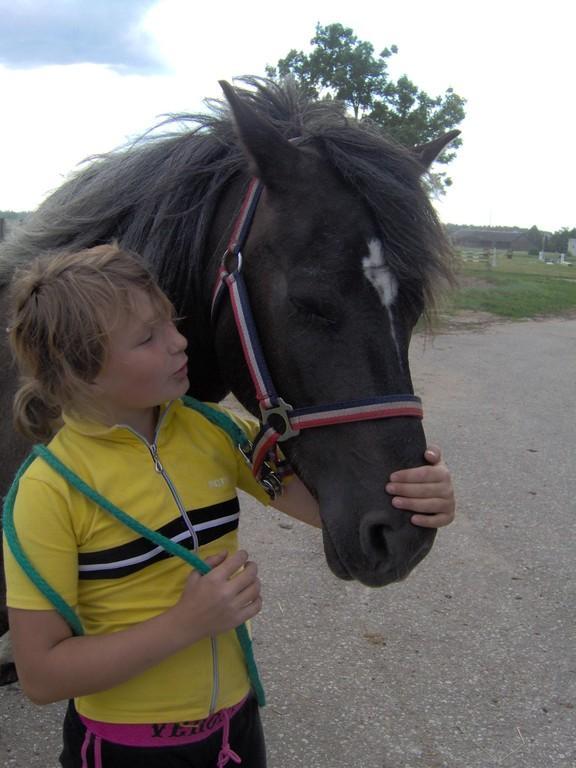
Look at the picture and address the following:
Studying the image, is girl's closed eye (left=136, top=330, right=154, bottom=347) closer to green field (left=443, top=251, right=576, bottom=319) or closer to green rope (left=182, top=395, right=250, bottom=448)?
green rope (left=182, top=395, right=250, bottom=448)

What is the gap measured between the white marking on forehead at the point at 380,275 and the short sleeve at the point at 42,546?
74 centimetres

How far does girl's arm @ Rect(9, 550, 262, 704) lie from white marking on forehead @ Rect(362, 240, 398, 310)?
0.64 m

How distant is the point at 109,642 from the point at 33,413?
0.46m

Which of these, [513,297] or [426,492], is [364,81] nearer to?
[513,297]

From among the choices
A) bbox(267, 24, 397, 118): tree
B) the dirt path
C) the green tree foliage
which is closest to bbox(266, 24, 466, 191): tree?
bbox(267, 24, 397, 118): tree

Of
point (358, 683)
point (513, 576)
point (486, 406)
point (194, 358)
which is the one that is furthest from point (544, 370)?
point (194, 358)

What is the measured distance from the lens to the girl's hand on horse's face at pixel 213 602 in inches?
44.1

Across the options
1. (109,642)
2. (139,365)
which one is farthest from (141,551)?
(139,365)

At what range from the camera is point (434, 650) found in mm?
2807

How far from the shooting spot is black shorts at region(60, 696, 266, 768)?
1.24 meters

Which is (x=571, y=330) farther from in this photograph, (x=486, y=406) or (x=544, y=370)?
(x=486, y=406)

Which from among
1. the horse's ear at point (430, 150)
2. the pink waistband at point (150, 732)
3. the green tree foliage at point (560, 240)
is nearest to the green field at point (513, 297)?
the horse's ear at point (430, 150)

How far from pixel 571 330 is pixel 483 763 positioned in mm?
12126

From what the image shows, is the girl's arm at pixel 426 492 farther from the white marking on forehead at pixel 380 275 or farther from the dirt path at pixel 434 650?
the dirt path at pixel 434 650
